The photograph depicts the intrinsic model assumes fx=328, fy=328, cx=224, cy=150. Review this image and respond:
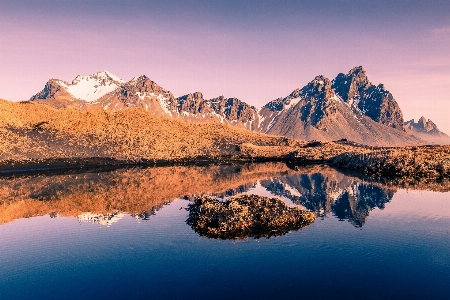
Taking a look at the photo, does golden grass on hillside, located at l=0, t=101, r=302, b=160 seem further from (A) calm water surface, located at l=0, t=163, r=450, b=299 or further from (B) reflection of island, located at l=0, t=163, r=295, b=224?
(A) calm water surface, located at l=0, t=163, r=450, b=299

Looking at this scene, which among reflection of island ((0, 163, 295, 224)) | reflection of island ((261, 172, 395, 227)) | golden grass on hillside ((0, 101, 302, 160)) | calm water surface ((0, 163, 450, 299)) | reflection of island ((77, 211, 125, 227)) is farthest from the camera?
golden grass on hillside ((0, 101, 302, 160))

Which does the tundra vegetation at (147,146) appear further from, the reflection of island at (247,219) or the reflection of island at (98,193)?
the reflection of island at (247,219)

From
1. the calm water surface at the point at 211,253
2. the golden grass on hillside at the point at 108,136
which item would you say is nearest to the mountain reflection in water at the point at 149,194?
the calm water surface at the point at 211,253

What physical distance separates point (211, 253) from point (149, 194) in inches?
1365

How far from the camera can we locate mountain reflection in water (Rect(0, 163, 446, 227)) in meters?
49.1

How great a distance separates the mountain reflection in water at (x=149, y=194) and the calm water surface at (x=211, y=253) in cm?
46

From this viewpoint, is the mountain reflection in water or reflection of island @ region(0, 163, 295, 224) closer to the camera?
the mountain reflection in water

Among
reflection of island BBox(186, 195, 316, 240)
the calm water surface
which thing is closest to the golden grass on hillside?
the calm water surface

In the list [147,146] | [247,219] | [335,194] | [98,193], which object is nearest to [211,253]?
[247,219]

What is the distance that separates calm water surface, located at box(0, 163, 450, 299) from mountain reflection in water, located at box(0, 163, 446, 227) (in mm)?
456

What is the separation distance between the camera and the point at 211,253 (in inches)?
1191

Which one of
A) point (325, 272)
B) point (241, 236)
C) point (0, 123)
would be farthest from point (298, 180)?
point (0, 123)

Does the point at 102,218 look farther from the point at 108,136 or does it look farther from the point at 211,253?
the point at 108,136

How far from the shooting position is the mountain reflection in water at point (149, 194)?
161 ft
